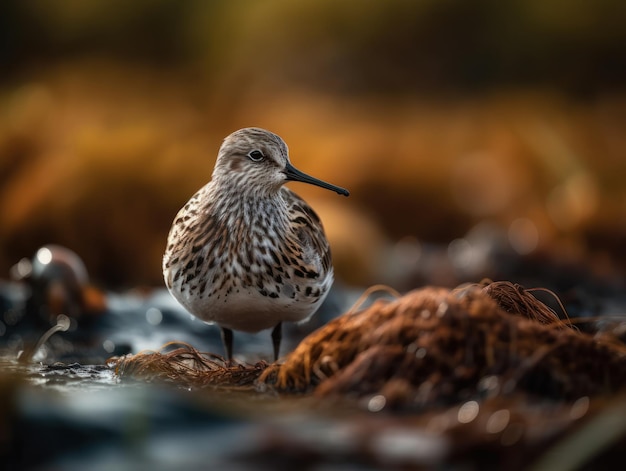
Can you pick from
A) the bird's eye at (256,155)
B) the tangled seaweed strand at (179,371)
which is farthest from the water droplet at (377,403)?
the bird's eye at (256,155)

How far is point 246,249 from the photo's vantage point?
20.2 ft

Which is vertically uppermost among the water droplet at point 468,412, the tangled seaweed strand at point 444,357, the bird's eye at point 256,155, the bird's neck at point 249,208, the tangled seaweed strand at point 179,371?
the bird's eye at point 256,155

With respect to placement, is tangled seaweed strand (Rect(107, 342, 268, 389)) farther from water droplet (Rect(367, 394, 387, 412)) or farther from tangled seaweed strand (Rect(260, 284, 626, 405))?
water droplet (Rect(367, 394, 387, 412))

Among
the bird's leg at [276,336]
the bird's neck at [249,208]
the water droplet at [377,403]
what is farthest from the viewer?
the bird's leg at [276,336]

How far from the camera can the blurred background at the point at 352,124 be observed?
1411 centimetres

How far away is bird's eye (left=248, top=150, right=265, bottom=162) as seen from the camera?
6.41 m

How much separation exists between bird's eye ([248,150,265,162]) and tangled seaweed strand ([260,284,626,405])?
6.60ft

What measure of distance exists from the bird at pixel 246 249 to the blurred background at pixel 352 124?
21.6 feet

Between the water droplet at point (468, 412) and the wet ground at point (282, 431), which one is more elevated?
the water droplet at point (468, 412)

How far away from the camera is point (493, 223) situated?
15102mm

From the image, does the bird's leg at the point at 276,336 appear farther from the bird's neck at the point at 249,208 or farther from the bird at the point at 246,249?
the bird's neck at the point at 249,208

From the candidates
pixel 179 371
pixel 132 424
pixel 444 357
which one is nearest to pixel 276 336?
pixel 179 371

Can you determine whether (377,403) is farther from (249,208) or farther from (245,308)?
(249,208)

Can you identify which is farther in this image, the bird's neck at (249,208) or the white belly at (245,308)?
the bird's neck at (249,208)
